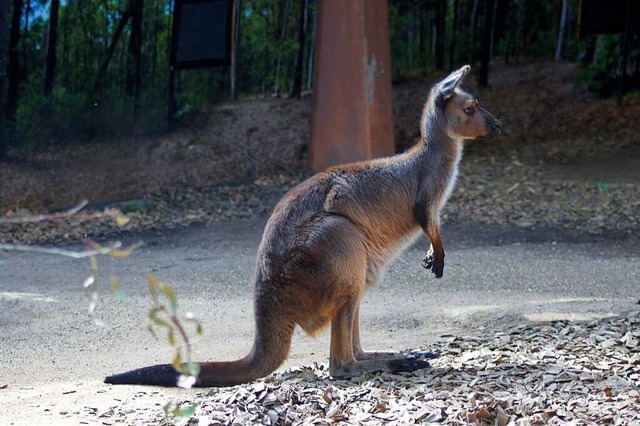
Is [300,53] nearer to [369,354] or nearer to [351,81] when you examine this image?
[351,81]

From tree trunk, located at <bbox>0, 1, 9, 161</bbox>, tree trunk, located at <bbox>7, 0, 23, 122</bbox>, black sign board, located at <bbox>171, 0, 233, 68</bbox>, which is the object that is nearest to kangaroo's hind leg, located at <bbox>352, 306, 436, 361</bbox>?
black sign board, located at <bbox>171, 0, 233, 68</bbox>

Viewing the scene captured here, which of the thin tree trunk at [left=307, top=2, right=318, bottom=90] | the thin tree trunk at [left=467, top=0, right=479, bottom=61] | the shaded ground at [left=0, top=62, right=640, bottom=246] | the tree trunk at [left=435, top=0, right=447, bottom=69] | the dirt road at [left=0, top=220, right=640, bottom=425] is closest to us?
the dirt road at [left=0, top=220, right=640, bottom=425]

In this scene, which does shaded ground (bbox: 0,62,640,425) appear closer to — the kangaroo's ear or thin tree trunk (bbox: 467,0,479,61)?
thin tree trunk (bbox: 467,0,479,61)

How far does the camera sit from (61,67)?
15195mm

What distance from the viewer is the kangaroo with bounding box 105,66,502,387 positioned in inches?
207

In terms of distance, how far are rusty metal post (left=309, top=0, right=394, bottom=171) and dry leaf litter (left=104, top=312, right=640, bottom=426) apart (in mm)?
7686

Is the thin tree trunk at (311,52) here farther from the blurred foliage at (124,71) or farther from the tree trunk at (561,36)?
the tree trunk at (561,36)

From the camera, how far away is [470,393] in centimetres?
476

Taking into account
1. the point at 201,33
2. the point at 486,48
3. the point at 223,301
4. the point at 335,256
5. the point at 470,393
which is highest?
the point at 486,48

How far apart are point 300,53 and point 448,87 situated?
11288 mm

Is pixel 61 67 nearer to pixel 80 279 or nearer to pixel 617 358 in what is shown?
pixel 80 279

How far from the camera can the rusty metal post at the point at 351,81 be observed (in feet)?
43.2

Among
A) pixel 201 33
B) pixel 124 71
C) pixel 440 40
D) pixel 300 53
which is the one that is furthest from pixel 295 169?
pixel 440 40

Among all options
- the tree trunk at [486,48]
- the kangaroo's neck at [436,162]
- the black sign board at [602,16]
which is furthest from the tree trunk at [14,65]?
the kangaroo's neck at [436,162]
